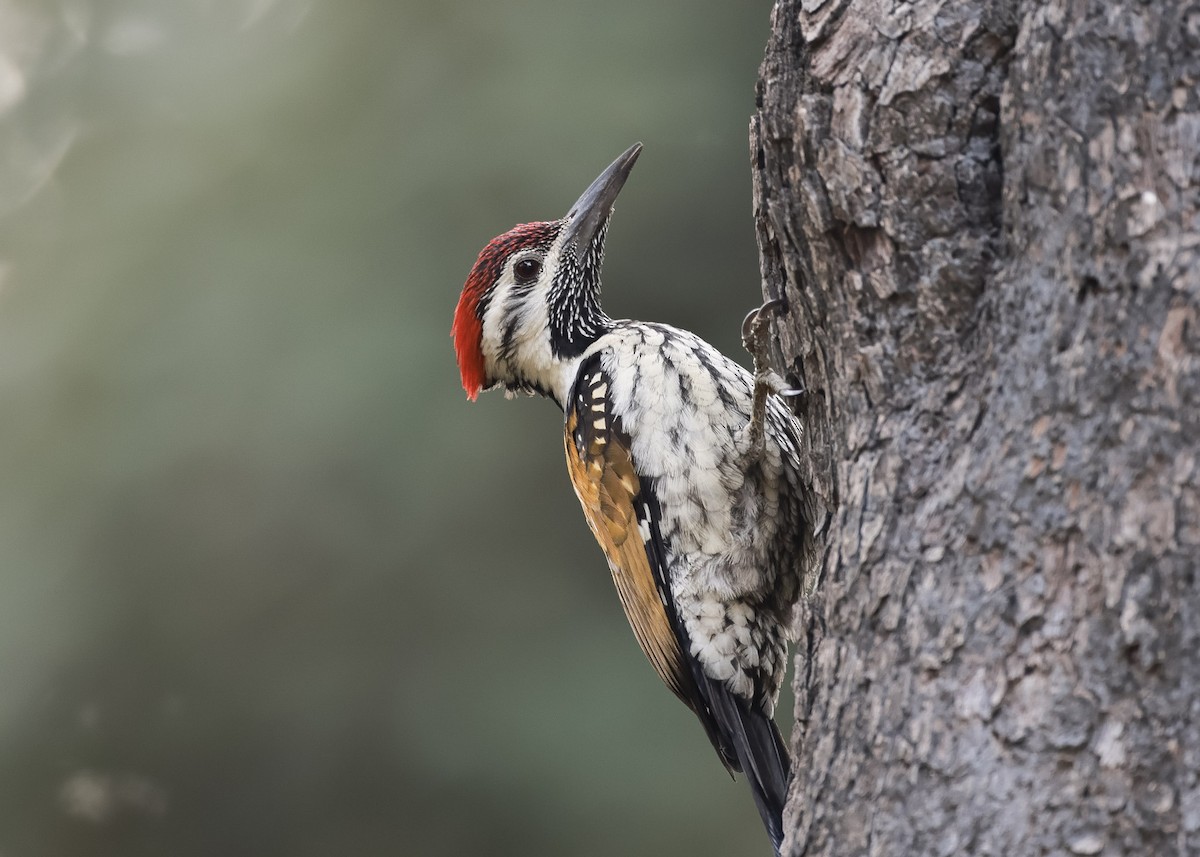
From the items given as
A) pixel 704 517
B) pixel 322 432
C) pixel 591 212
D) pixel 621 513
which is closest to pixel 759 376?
pixel 704 517

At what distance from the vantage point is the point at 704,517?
2.46 metres

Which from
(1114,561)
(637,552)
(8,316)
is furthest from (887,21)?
(8,316)

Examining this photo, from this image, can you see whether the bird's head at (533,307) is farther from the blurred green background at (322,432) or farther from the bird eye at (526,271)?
the blurred green background at (322,432)

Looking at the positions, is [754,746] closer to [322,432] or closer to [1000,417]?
[1000,417]

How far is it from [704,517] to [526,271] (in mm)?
926

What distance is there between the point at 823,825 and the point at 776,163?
92 centimetres

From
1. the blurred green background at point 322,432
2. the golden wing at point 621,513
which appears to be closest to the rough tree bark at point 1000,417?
the golden wing at point 621,513

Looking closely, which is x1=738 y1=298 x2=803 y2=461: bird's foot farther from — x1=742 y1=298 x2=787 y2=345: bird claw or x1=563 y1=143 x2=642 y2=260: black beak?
x1=563 y1=143 x2=642 y2=260: black beak

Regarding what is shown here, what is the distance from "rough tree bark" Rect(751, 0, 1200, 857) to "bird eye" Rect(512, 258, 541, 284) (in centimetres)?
141

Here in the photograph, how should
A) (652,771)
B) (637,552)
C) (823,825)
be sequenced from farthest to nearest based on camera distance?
1. (652,771)
2. (637,552)
3. (823,825)

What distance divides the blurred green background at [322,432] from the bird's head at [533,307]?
1.95 m

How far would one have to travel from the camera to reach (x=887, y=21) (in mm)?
1569

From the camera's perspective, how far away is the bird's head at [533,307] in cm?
297

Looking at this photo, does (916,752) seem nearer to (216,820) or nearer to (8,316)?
(216,820)
